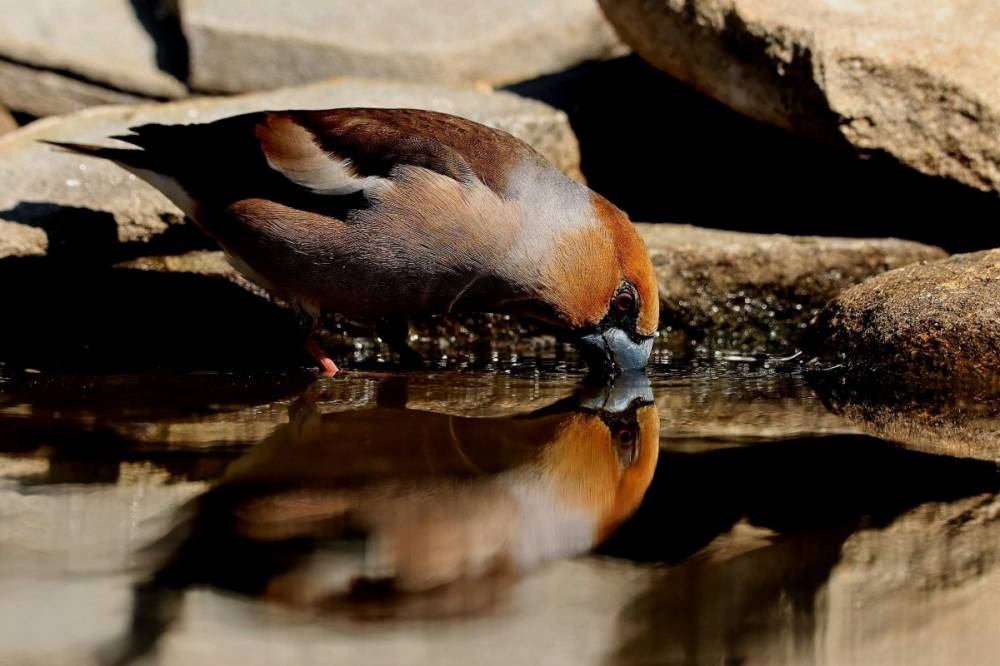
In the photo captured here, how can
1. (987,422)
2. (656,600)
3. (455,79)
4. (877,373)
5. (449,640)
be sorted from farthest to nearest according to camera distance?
(455,79)
(877,373)
(987,422)
(656,600)
(449,640)

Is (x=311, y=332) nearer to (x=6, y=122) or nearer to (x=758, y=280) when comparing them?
(x=758, y=280)

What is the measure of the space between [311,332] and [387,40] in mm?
2954

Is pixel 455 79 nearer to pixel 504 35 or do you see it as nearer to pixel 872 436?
pixel 504 35

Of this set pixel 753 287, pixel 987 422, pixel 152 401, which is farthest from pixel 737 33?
pixel 152 401

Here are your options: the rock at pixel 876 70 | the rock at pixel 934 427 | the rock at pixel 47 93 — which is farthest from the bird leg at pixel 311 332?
the rock at pixel 47 93

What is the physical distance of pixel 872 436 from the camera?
4.22 meters

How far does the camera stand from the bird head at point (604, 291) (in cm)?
513

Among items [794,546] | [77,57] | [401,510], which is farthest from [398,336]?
[77,57]

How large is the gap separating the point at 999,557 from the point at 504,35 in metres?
5.77

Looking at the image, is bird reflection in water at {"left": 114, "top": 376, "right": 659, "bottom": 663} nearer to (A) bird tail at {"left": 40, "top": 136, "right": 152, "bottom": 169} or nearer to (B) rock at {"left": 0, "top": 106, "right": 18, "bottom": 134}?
(A) bird tail at {"left": 40, "top": 136, "right": 152, "bottom": 169}

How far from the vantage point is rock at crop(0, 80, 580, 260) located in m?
5.93

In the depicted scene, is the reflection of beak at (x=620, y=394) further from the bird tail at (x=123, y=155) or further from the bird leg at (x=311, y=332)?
the bird tail at (x=123, y=155)

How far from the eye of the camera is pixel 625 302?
5262mm

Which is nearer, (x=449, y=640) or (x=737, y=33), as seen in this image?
(x=449, y=640)
